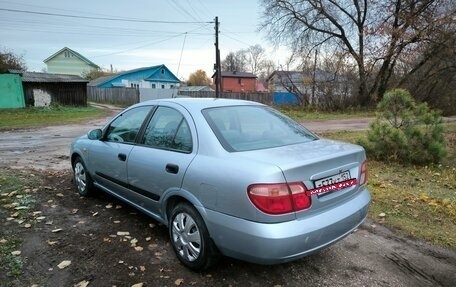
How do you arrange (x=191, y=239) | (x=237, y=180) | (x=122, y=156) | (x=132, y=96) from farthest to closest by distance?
(x=132, y=96) < (x=122, y=156) < (x=191, y=239) < (x=237, y=180)

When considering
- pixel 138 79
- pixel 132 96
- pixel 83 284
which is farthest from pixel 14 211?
pixel 138 79

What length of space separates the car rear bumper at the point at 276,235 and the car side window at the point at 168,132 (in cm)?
82

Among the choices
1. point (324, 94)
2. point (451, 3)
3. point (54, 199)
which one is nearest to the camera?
point (54, 199)

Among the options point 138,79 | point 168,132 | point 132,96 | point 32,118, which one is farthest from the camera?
point 138,79

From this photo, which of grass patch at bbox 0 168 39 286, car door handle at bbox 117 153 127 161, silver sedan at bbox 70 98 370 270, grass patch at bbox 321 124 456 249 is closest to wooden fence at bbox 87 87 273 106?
grass patch at bbox 321 124 456 249

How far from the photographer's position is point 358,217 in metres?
3.37

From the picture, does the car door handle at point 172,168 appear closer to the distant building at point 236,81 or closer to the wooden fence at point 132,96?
the wooden fence at point 132,96

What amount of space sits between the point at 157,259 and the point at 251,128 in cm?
161

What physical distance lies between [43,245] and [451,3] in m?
26.7

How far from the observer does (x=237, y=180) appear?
285 centimetres

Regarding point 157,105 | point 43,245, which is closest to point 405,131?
point 157,105

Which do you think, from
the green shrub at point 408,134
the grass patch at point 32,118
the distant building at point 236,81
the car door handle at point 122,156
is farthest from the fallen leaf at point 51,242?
the distant building at point 236,81

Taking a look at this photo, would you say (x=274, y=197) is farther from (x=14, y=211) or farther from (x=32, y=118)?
(x=32, y=118)

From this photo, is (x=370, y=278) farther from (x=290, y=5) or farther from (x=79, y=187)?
(x=290, y=5)
